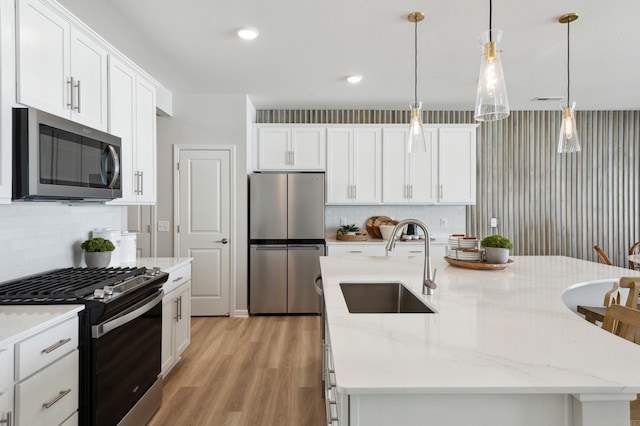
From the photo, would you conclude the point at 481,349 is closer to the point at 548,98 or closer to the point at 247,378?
the point at 247,378

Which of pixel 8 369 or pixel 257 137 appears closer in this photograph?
pixel 8 369

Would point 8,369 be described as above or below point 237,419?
above

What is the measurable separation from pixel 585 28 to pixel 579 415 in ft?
9.74

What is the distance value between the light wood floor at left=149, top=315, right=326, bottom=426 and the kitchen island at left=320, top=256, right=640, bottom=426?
4.22ft

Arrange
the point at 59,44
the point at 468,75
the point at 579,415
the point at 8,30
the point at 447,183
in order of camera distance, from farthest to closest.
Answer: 1. the point at 447,183
2. the point at 468,75
3. the point at 59,44
4. the point at 8,30
5. the point at 579,415

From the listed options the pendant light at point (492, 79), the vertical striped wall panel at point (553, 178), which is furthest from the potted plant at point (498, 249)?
the vertical striped wall panel at point (553, 178)

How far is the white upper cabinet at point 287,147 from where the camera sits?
467 centimetres

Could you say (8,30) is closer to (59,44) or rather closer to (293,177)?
(59,44)

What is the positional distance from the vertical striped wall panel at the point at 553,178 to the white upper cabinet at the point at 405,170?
0.46m

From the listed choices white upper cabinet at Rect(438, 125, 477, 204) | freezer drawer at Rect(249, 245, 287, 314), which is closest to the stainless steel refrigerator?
freezer drawer at Rect(249, 245, 287, 314)

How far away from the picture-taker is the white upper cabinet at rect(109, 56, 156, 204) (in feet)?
8.18

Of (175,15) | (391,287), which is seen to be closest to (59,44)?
(175,15)

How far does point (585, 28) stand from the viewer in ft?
9.06

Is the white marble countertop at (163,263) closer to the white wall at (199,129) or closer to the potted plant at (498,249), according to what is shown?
the white wall at (199,129)
